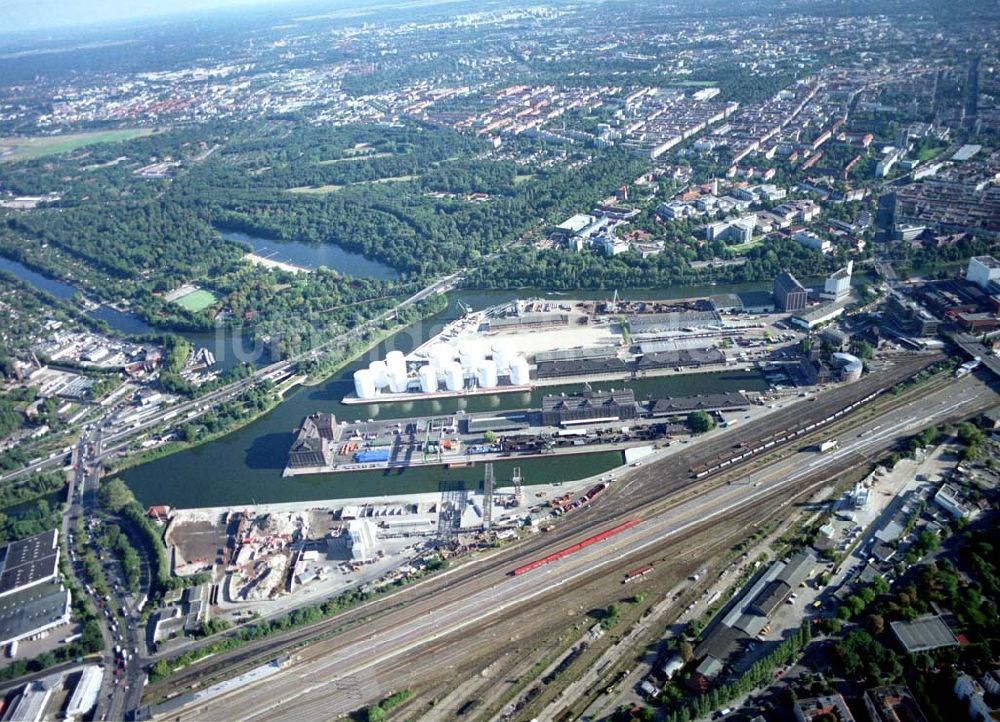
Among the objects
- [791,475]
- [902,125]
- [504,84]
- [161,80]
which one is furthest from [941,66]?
[161,80]

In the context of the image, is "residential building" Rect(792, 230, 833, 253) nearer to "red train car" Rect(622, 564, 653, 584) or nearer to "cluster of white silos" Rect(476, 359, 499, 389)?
"cluster of white silos" Rect(476, 359, 499, 389)

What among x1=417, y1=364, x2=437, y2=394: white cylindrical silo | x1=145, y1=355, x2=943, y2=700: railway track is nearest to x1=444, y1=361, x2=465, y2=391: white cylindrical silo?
x1=417, y1=364, x2=437, y2=394: white cylindrical silo

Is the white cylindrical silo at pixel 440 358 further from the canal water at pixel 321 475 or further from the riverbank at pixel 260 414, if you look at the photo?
the riverbank at pixel 260 414

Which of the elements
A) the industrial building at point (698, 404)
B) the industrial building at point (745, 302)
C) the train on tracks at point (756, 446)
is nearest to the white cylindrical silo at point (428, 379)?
the industrial building at point (698, 404)

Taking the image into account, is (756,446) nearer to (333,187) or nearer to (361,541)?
(361,541)

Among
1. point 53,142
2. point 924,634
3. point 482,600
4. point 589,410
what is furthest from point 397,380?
point 53,142

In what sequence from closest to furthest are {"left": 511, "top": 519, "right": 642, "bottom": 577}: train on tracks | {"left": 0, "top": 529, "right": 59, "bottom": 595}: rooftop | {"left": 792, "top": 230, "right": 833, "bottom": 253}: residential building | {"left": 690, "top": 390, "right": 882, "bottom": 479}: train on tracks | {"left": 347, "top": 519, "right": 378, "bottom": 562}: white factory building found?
1. {"left": 511, "top": 519, "right": 642, "bottom": 577}: train on tracks
2. {"left": 347, "top": 519, "right": 378, "bottom": 562}: white factory building
3. {"left": 0, "top": 529, "right": 59, "bottom": 595}: rooftop
4. {"left": 690, "top": 390, "right": 882, "bottom": 479}: train on tracks
5. {"left": 792, "top": 230, "right": 833, "bottom": 253}: residential building

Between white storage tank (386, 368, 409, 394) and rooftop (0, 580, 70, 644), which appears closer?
rooftop (0, 580, 70, 644)
